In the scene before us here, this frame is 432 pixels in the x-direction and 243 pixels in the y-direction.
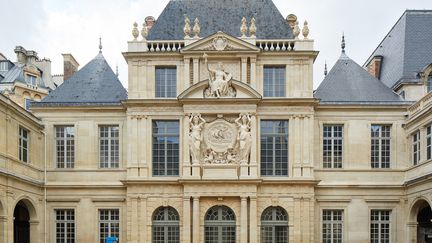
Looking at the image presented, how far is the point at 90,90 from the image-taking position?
28094 millimetres

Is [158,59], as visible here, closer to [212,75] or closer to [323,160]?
[212,75]

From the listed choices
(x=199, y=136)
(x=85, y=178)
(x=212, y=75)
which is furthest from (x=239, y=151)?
(x=85, y=178)

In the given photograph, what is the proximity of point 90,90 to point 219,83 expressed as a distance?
6.43 metres

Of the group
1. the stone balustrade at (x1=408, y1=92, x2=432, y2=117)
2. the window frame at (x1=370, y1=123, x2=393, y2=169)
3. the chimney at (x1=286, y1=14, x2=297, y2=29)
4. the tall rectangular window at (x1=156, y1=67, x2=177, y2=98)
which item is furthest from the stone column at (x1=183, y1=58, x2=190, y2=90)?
the stone balustrade at (x1=408, y1=92, x2=432, y2=117)

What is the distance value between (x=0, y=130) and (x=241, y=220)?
34.3 ft

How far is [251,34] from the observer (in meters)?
26.8

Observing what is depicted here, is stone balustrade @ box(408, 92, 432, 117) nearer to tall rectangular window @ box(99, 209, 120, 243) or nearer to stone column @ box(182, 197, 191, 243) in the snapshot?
stone column @ box(182, 197, 191, 243)

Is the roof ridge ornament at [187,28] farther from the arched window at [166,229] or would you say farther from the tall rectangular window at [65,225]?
the tall rectangular window at [65,225]

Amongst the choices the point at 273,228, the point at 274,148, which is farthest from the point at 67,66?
the point at 273,228

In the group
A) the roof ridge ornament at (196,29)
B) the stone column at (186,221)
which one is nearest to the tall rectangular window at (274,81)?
the roof ridge ornament at (196,29)

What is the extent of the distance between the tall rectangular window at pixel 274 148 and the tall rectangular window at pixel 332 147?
1.86 m

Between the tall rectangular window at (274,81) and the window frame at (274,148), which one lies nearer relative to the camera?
the window frame at (274,148)

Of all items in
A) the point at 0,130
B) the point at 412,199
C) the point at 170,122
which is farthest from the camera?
the point at 170,122

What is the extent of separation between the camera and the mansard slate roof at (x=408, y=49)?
27719 mm
